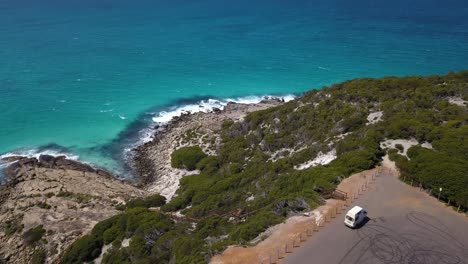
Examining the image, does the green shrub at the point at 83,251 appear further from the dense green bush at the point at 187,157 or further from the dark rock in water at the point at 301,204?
the dense green bush at the point at 187,157

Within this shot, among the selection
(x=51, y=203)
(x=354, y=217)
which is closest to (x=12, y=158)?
(x=51, y=203)

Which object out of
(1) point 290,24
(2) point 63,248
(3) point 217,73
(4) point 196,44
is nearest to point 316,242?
(2) point 63,248

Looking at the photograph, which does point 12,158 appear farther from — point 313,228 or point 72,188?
point 313,228

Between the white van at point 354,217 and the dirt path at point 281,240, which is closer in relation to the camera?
the dirt path at point 281,240

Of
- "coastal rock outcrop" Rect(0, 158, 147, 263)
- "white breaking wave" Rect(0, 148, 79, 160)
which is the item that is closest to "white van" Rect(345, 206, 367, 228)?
"coastal rock outcrop" Rect(0, 158, 147, 263)

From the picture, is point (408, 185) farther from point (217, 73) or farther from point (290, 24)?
point (290, 24)

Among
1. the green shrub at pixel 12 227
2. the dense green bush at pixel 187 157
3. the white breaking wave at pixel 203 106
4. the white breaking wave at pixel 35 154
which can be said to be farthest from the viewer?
the white breaking wave at pixel 203 106

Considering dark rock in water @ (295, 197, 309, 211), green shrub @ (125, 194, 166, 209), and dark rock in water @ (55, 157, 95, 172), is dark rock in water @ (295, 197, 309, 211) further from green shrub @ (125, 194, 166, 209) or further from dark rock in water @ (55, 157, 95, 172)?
dark rock in water @ (55, 157, 95, 172)

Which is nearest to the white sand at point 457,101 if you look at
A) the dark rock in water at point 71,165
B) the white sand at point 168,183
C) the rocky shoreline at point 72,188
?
the rocky shoreline at point 72,188
